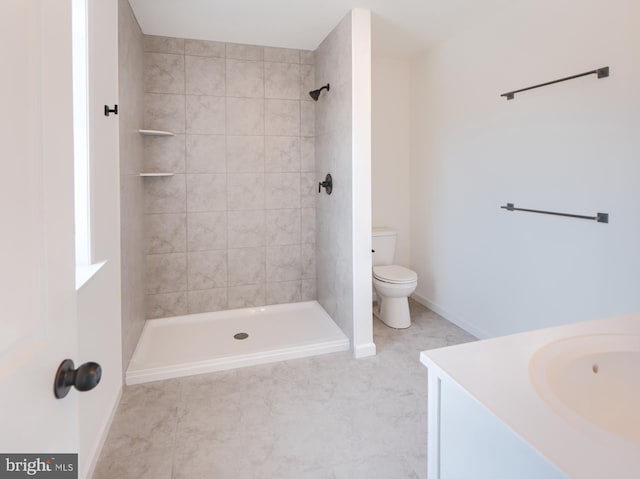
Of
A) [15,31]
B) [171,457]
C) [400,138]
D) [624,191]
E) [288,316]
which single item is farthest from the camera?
[400,138]

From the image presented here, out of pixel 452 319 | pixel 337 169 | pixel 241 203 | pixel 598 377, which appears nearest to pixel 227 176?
pixel 241 203

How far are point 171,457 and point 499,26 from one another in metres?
3.25

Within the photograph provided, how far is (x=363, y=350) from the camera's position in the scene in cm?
273

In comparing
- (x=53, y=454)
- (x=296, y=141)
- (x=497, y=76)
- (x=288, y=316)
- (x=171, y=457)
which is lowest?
(x=171, y=457)

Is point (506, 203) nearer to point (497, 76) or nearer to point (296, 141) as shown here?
point (497, 76)

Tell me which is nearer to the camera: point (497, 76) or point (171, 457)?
point (171, 457)

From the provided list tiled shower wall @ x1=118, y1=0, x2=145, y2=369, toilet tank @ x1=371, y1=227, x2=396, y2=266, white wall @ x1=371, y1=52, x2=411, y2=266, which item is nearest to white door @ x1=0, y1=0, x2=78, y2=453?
tiled shower wall @ x1=118, y1=0, x2=145, y2=369

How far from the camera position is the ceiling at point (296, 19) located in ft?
8.29

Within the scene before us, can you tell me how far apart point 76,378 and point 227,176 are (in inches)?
112

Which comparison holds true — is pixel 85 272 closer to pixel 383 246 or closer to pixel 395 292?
pixel 395 292

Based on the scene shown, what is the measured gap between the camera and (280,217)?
3.51m

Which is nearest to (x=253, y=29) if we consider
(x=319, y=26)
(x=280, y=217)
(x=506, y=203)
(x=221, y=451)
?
(x=319, y=26)

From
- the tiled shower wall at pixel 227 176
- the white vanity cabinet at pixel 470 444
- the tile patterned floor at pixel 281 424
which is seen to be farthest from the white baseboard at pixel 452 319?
the white vanity cabinet at pixel 470 444

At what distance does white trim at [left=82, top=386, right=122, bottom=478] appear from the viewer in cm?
161
